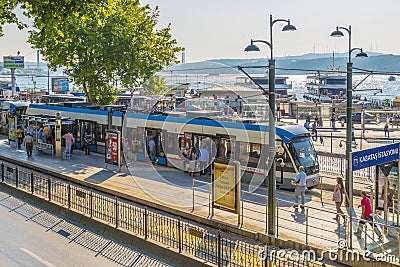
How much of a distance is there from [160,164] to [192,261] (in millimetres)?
13853

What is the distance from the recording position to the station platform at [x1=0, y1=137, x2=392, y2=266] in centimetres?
1438

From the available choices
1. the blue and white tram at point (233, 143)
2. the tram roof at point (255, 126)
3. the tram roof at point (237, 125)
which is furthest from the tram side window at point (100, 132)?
the tram roof at point (255, 126)

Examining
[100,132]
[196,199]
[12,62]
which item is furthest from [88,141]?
[12,62]

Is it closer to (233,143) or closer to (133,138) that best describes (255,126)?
(233,143)

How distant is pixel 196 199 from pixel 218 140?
4178 mm

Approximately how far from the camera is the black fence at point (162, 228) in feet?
38.6

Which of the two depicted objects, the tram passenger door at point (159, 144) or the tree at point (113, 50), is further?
the tree at point (113, 50)

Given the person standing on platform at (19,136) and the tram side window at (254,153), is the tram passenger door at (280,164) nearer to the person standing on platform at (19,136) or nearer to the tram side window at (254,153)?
the tram side window at (254,153)

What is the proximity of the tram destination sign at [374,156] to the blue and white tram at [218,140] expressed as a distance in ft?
18.8

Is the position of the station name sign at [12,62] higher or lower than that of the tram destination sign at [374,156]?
higher

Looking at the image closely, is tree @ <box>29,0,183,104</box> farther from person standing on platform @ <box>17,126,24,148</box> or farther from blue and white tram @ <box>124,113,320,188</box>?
blue and white tram @ <box>124,113,320,188</box>

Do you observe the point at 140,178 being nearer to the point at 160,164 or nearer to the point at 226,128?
the point at 160,164

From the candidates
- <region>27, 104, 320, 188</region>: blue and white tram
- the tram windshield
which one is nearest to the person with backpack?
<region>27, 104, 320, 188</region>: blue and white tram

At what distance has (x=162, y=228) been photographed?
555 inches
